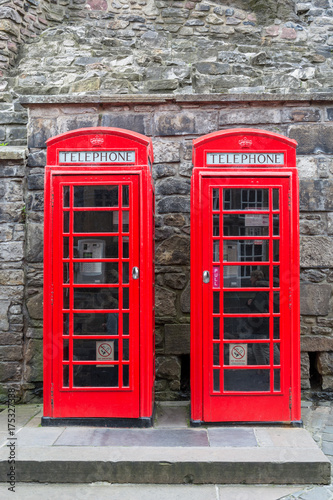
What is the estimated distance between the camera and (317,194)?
16.8 feet

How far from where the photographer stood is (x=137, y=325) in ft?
13.4

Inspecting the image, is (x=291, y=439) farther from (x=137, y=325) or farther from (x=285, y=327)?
(x=137, y=325)

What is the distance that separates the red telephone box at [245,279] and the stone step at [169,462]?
497mm

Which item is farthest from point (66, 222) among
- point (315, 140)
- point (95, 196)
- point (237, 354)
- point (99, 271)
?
point (315, 140)

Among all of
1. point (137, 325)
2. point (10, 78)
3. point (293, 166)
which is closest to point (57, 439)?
point (137, 325)

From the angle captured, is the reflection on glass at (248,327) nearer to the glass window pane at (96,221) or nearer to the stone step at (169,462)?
the stone step at (169,462)

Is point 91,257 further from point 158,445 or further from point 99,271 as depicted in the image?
point 158,445

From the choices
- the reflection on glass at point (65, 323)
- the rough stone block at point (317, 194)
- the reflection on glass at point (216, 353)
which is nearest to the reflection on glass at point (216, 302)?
the reflection on glass at point (216, 353)

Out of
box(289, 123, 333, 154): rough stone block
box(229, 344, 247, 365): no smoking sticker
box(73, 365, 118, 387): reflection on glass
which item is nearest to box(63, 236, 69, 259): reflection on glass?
box(73, 365, 118, 387): reflection on glass

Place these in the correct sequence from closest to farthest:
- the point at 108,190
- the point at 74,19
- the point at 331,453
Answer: the point at 331,453
the point at 108,190
the point at 74,19

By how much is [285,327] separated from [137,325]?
1336 mm

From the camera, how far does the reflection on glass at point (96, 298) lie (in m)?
4.11

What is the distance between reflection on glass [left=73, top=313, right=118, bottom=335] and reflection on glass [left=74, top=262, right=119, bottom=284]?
32 cm

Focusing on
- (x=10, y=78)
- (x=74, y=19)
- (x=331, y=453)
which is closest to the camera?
(x=331, y=453)
